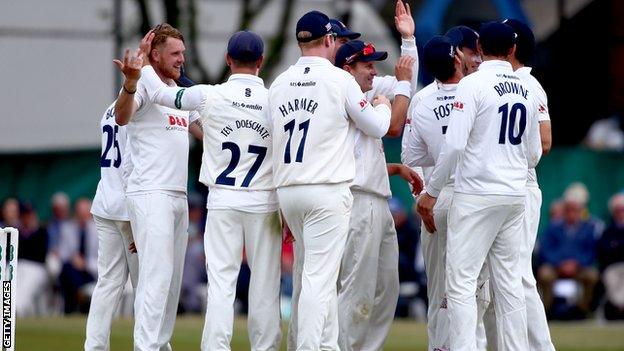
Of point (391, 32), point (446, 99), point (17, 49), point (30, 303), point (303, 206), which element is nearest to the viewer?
point (303, 206)

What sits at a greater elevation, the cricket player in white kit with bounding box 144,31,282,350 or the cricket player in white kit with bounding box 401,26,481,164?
the cricket player in white kit with bounding box 401,26,481,164

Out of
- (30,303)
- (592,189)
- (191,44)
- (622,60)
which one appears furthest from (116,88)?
(622,60)

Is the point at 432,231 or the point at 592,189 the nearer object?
the point at 432,231

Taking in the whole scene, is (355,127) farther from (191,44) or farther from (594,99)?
(594,99)

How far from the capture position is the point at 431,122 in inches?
481

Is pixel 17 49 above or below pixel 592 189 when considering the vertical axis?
above

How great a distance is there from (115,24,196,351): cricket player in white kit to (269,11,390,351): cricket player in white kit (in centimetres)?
97

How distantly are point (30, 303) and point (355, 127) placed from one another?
9.84 m

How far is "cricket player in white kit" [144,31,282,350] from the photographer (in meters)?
11.5

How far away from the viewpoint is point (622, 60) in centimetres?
2652

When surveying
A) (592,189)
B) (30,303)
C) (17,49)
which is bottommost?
(30,303)

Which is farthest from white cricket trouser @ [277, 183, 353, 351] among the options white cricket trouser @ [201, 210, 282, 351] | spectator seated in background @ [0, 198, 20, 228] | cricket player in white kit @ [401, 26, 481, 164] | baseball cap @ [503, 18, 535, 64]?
spectator seated in background @ [0, 198, 20, 228]

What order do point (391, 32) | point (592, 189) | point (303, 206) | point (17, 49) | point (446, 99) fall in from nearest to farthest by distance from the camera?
point (303, 206) → point (446, 99) → point (592, 189) → point (17, 49) → point (391, 32)

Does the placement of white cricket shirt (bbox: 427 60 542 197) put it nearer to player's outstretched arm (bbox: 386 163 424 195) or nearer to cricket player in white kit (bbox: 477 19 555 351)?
cricket player in white kit (bbox: 477 19 555 351)
